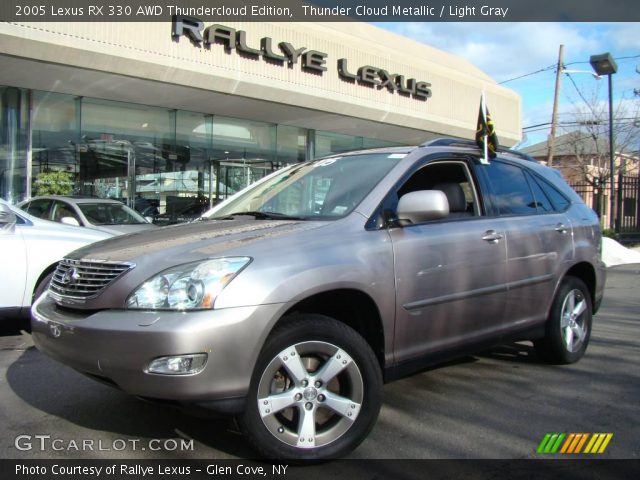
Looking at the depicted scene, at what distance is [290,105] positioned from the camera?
14250 mm

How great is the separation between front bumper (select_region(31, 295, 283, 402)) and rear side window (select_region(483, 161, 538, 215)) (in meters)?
2.38

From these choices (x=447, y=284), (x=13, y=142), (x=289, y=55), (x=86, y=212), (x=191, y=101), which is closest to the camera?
(x=447, y=284)

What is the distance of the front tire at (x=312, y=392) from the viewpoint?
9.63 feet

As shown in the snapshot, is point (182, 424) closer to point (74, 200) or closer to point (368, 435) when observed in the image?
point (368, 435)

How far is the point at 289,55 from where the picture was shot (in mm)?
13578

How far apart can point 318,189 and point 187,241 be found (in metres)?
1.22

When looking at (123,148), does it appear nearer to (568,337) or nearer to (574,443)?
(568,337)

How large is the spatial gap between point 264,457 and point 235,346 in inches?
24.8

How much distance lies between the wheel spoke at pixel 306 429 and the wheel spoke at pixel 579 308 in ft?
9.93

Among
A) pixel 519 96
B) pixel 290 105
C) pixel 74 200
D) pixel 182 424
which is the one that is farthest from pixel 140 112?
pixel 519 96

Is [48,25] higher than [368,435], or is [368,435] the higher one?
[48,25]

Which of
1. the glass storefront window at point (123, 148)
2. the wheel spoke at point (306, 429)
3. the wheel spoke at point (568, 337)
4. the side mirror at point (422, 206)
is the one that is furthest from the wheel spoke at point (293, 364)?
the glass storefront window at point (123, 148)

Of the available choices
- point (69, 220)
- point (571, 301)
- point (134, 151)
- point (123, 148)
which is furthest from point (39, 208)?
point (571, 301)

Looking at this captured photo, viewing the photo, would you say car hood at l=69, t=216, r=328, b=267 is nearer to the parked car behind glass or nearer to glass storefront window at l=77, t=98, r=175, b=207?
the parked car behind glass
